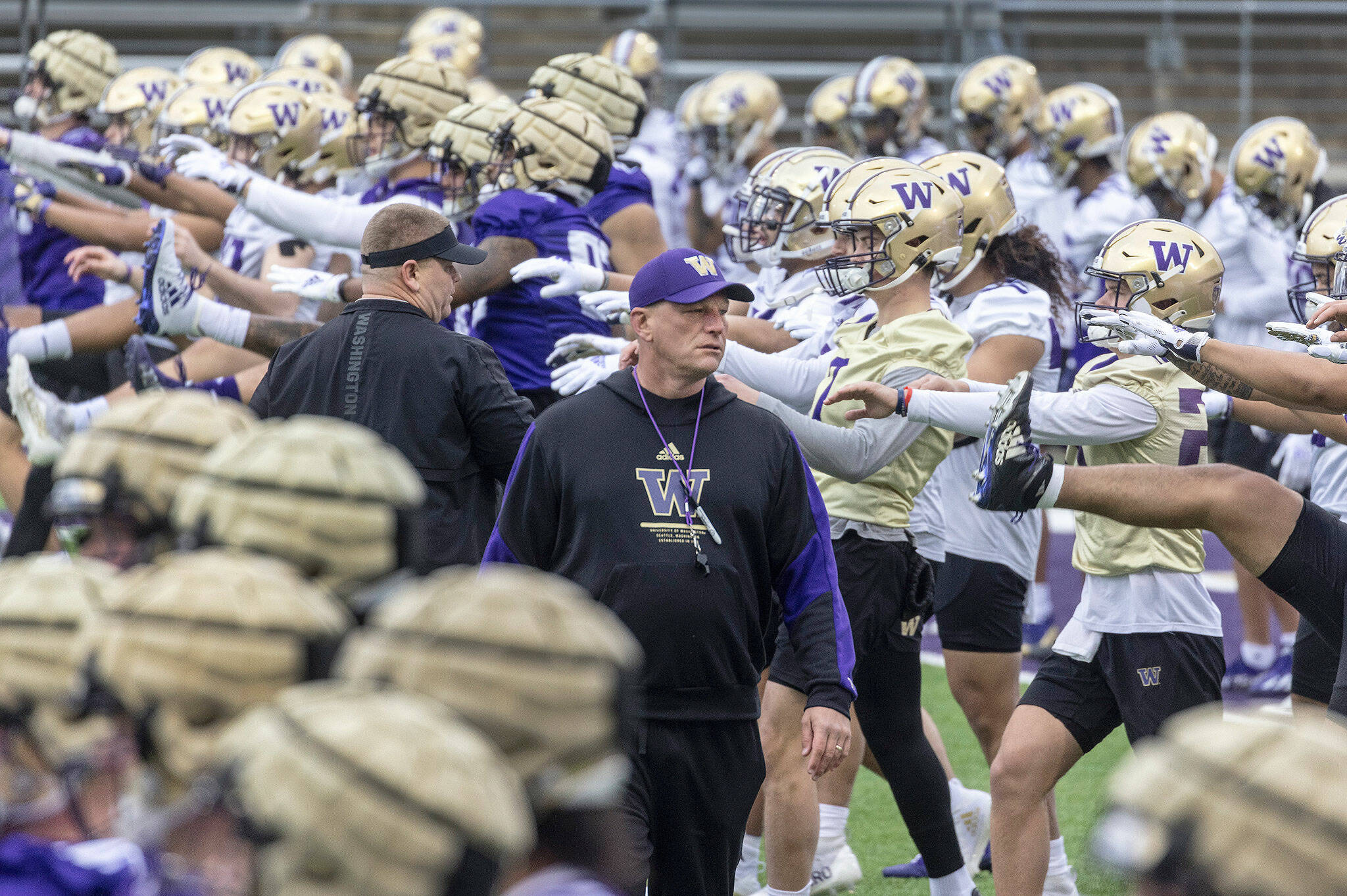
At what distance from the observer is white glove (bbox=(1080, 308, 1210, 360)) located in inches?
157

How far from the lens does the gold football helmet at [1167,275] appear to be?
4.52 m

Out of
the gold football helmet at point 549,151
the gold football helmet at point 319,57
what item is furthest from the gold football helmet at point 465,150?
the gold football helmet at point 319,57

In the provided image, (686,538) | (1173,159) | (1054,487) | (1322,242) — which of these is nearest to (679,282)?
(686,538)

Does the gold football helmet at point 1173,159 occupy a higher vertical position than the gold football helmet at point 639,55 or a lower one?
lower

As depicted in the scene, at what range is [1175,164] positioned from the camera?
31.3 feet

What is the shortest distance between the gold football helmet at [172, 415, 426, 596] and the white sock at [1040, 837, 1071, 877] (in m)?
3.22

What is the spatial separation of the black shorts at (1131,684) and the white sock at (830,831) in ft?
3.44

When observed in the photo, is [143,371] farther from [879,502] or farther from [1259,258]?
[1259,258]

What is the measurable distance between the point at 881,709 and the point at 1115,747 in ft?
8.12

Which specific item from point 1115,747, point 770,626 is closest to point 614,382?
point 770,626

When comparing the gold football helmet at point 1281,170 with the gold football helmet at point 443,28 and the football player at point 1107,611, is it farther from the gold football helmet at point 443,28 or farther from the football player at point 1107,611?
the gold football helmet at point 443,28

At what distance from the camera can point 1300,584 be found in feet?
12.6

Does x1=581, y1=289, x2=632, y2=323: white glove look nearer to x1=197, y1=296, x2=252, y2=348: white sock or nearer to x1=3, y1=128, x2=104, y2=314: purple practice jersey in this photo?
x1=197, y1=296, x2=252, y2=348: white sock

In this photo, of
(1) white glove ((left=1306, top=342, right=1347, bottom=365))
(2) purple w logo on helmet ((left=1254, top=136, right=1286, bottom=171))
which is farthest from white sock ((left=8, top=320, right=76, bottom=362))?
(2) purple w logo on helmet ((left=1254, top=136, right=1286, bottom=171))
